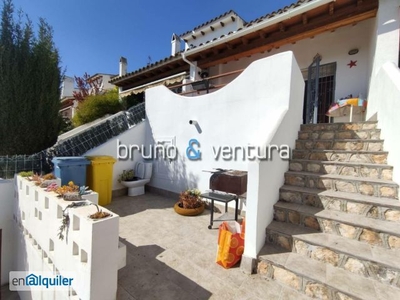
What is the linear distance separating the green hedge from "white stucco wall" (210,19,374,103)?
1156cm

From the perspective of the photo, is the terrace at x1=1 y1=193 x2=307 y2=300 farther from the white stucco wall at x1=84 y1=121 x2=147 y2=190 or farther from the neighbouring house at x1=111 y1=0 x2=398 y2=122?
the neighbouring house at x1=111 y1=0 x2=398 y2=122

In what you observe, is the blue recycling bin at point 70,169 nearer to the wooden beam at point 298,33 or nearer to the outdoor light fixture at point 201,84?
the outdoor light fixture at point 201,84

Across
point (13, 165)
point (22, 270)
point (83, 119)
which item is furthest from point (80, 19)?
point (22, 270)

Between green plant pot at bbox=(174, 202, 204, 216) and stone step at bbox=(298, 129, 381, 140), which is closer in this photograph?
stone step at bbox=(298, 129, 381, 140)

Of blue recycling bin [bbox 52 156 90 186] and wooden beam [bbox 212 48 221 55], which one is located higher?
wooden beam [bbox 212 48 221 55]

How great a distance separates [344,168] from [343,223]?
1.56 metres

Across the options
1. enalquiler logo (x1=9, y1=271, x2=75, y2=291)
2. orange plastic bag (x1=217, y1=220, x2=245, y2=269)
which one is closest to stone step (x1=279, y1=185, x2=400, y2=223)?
orange plastic bag (x1=217, y1=220, x2=245, y2=269)

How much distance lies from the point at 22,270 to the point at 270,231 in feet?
20.5

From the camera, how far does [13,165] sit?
5.31 metres

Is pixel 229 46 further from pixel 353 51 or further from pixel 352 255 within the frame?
→ pixel 352 255

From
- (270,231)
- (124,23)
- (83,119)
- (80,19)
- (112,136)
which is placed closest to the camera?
(270,231)

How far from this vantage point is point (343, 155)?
448 centimetres

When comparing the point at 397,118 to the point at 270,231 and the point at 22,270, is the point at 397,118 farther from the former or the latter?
the point at 22,270

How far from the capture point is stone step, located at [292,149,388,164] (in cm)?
406
